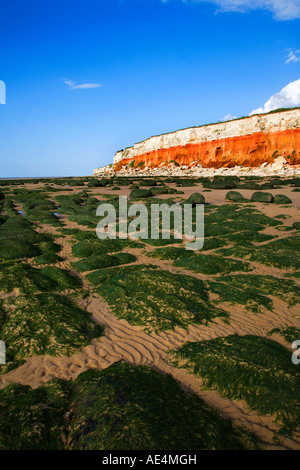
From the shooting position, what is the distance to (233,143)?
160 feet

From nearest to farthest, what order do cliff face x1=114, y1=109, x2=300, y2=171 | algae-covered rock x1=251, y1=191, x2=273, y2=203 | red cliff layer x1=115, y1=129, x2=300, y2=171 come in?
algae-covered rock x1=251, y1=191, x2=273, y2=203 < red cliff layer x1=115, y1=129, x2=300, y2=171 < cliff face x1=114, y1=109, x2=300, y2=171

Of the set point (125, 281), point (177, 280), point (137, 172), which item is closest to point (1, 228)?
point (125, 281)

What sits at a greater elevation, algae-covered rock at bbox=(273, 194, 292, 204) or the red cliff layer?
the red cliff layer

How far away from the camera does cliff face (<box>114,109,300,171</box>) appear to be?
139 feet

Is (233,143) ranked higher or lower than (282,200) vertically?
higher

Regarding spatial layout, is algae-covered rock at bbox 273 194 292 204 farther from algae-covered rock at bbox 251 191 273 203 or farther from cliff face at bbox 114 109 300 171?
cliff face at bbox 114 109 300 171

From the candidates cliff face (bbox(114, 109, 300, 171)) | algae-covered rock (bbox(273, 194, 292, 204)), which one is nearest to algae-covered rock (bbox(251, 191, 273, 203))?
algae-covered rock (bbox(273, 194, 292, 204))

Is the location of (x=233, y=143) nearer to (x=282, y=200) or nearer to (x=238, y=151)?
(x=238, y=151)

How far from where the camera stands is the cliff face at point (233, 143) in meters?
42.2

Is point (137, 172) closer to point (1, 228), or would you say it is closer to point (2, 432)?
point (1, 228)

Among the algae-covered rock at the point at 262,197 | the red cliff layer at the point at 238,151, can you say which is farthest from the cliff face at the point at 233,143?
the algae-covered rock at the point at 262,197

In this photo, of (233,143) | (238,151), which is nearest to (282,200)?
(238,151)

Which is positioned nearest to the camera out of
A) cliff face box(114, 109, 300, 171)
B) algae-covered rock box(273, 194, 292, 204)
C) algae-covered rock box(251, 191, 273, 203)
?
algae-covered rock box(273, 194, 292, 204)
